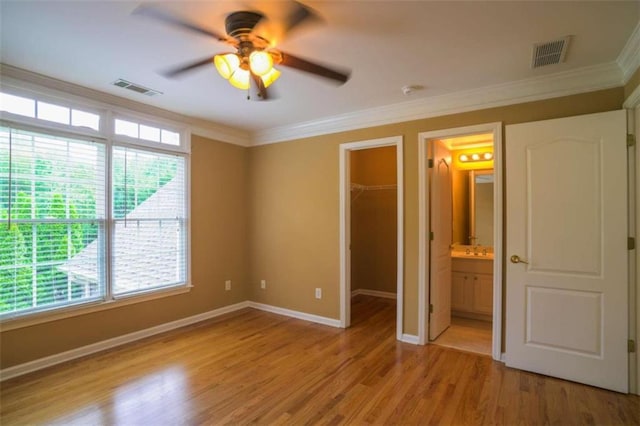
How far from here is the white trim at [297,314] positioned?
166 inches

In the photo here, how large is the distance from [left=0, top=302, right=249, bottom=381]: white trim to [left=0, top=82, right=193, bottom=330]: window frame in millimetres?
351

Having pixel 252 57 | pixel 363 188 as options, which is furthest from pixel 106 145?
pixel 363 188

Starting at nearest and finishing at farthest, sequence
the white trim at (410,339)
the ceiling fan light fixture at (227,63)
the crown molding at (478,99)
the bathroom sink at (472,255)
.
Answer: the ceiling fan light fixture at (227,63)
the crown molding at (478,99)
the white trim at (410,339)
the bathroom sink at (472,255)

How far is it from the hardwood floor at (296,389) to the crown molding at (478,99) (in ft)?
8.22

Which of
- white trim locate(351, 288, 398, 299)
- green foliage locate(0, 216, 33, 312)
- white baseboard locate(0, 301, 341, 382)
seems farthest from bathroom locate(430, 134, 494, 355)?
green foliage locate(0, 216, 33, 312)

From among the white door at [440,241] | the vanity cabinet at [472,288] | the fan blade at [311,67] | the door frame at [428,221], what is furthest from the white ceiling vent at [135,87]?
the vanity cabinet at [472,288]

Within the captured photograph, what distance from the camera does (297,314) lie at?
14.9ft

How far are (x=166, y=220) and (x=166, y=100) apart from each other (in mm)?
1410

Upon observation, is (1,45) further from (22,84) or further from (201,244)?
(201,244)

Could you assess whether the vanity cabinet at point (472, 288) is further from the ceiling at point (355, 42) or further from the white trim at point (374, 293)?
the ceiling at point (355, 42)

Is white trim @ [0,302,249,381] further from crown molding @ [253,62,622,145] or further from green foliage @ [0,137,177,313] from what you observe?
crown molding @ [253,62,622,145]

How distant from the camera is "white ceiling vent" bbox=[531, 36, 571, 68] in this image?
7.68ft

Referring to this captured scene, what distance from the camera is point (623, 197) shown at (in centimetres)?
259

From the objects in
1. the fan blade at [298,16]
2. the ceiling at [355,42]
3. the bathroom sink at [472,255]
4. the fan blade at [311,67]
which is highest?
the ceiling at [355,42]
